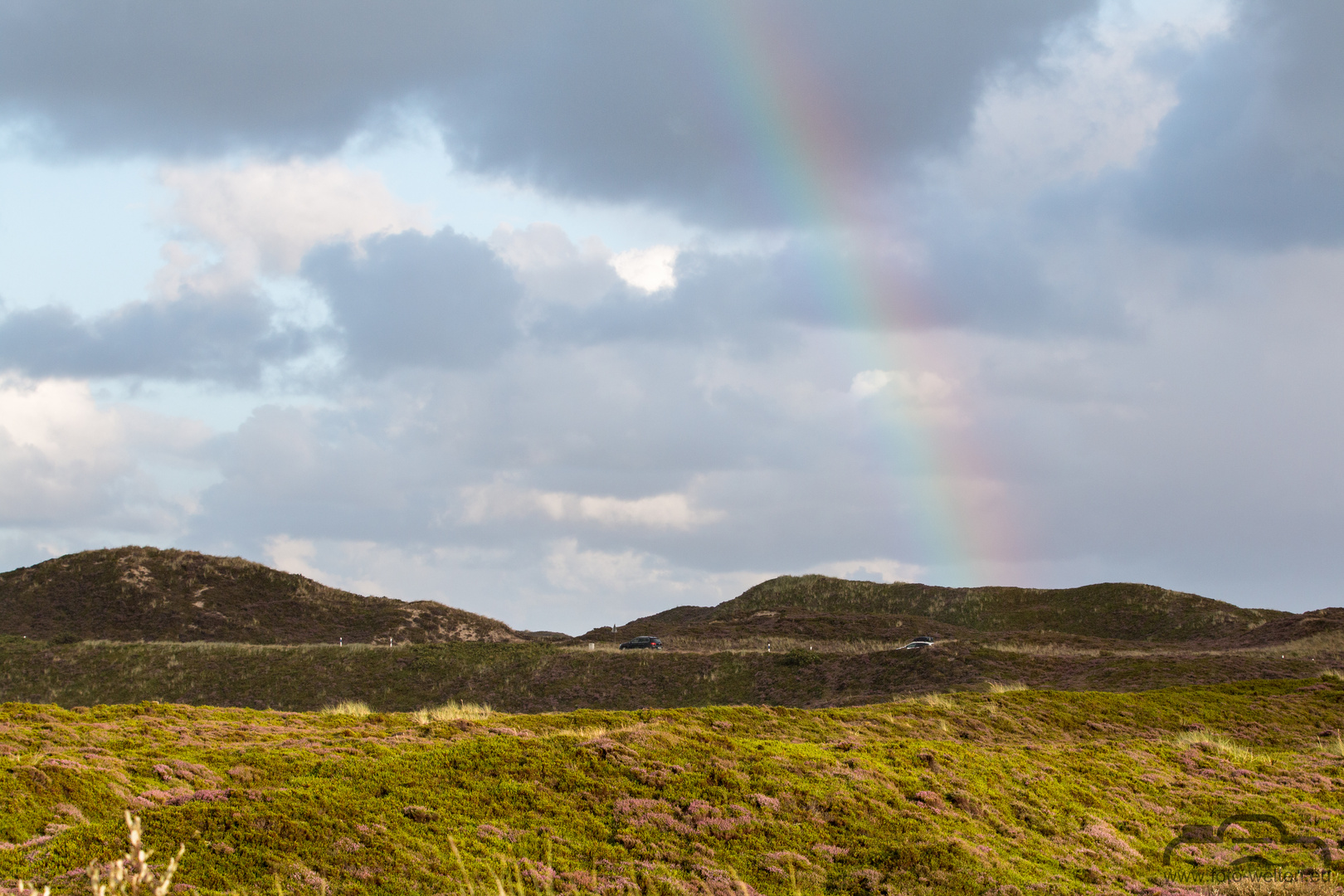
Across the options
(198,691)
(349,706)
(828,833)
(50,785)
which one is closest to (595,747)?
(828,833)

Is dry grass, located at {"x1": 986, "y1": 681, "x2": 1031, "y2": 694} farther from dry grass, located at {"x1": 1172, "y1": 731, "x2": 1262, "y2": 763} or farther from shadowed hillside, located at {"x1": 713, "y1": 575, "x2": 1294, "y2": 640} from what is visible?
shadowed hillside, located at {"x1": 713, "y1": 575, "x2": 1294, "y2": 640}

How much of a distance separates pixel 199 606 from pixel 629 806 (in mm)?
83781

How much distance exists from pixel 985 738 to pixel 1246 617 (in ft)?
240

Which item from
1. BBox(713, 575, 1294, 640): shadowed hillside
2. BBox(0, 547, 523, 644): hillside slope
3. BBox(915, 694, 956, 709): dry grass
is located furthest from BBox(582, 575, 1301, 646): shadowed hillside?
BBox(915, 694, 956, 709): dry grass

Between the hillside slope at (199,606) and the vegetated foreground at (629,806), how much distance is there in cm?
5995

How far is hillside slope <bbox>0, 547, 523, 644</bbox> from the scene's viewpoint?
272 ft

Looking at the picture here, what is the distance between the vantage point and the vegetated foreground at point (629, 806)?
47.6 ft

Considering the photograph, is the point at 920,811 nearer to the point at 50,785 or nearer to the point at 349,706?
the point at 50,785

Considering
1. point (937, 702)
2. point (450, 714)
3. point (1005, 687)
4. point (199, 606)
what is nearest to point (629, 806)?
point (450, 714)

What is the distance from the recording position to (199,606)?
290 feet

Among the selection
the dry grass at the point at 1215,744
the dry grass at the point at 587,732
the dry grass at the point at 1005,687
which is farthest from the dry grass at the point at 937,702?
the dry grass at the point at 587,732

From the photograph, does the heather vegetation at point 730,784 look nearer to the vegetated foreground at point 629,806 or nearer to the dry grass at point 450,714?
the vegetated foreground at point 629,806

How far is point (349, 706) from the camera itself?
36.3m

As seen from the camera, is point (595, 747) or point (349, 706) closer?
point (595, 747)
